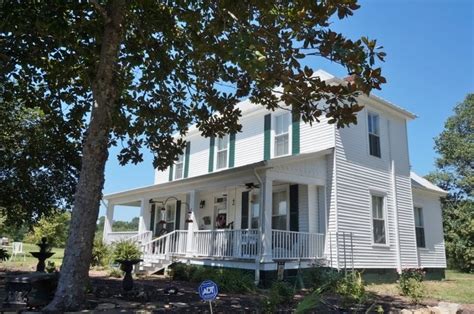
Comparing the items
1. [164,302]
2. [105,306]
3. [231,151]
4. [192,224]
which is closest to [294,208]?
[192,224]

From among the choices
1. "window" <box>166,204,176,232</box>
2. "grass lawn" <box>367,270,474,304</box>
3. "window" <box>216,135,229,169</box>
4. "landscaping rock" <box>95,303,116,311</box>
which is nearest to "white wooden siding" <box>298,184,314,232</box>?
"grass lawn" <box>367,270,474,304</box>

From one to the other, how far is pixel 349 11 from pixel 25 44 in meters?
6.15

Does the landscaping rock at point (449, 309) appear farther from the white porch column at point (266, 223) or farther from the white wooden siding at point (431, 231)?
the white wooden siding at point (431, 231)

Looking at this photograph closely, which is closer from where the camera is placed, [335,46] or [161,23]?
[335,46]

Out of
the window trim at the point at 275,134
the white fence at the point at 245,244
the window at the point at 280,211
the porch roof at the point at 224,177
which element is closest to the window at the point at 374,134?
the porch roof at the point at 224,177

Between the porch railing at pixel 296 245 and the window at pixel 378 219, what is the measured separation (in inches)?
112

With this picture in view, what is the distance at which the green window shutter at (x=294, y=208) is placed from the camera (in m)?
13.7

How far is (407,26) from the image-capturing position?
11969mm

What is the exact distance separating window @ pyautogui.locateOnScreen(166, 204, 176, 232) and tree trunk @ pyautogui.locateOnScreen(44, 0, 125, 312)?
484 inches

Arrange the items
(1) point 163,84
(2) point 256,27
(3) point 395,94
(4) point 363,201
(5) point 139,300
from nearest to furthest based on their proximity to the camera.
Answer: (2) point 256,27 → (5) point 139,300 → (1) point 163,84 → (4) point 363,201 → (3) point 395,94

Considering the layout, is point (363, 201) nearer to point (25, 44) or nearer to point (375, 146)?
point (375, 146)

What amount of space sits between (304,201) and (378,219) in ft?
11.5

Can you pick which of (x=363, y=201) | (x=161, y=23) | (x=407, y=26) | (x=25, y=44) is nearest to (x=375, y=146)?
(x=363, y=201)

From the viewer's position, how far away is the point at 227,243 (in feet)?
41.8
